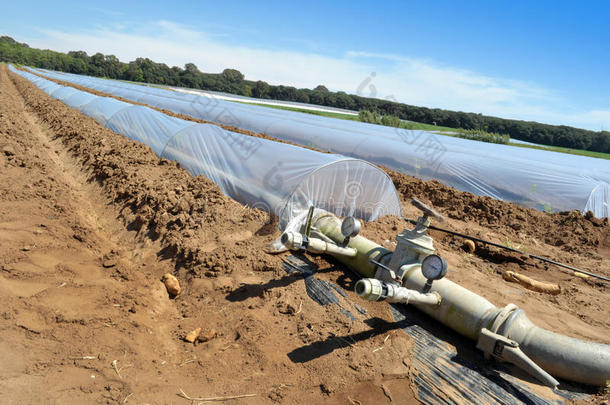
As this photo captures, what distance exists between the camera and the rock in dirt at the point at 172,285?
4930 millimetres

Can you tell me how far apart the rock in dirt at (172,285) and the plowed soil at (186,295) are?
0.34 ft

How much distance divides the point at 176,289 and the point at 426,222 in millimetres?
3282

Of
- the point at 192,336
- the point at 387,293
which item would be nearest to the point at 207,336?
the point at 192,336

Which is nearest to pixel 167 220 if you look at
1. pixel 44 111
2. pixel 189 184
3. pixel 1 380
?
pixel 189 184

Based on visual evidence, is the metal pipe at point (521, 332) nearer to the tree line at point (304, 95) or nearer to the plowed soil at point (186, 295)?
the plowed soil at point (186, 295)

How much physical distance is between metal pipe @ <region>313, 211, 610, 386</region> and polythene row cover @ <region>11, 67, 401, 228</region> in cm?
251

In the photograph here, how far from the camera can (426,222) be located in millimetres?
4418

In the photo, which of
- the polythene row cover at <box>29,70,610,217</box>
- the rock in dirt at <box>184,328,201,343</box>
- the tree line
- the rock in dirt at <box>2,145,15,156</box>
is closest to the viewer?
the rock in dirt at <box>184,328,201,343</box>

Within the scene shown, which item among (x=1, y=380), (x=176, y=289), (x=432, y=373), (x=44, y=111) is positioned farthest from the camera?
(x=44, y=111)

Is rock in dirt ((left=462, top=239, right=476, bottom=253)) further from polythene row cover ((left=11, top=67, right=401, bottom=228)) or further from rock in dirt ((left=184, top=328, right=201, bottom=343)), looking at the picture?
rock in dirt ((left=184, top=328, right=201, bottom=343))

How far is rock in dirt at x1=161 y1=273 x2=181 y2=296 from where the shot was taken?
4.93 m

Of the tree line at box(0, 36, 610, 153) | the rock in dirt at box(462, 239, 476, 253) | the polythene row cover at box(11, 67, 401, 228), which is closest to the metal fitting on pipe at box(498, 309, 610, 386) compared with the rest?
the polythene row cover at box(11, 67, 401, 228)

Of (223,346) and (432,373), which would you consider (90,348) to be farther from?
(432,373)

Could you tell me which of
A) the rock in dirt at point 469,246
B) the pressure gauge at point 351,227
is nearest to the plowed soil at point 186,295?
the rock in dirt at point 469,246
